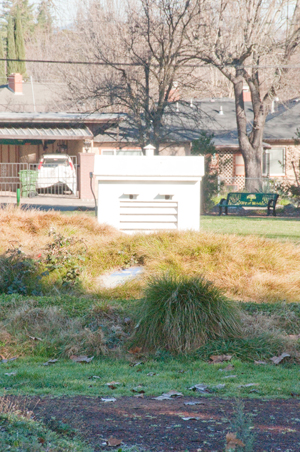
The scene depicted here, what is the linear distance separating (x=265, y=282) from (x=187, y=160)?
3516 millimetres

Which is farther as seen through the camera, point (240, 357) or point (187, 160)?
point (187, 160)

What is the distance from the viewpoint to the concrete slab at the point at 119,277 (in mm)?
7215

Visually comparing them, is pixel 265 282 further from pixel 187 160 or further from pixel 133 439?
pixel 133 439

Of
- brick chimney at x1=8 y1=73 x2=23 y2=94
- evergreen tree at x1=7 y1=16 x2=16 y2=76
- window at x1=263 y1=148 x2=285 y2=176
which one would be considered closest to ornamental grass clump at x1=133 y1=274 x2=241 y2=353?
window at x1=263 y1=148 x2=285 y2=176

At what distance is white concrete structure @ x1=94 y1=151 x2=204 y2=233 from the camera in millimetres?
9531

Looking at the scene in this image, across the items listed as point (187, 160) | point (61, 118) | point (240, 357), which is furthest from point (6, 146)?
point (240, 357)

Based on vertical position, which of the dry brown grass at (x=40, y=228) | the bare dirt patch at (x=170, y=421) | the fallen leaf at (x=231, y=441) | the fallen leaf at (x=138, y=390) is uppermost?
the dry brown grass at (x=40, y=228)

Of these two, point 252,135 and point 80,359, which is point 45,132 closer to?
point 252,135

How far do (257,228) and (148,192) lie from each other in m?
3.47

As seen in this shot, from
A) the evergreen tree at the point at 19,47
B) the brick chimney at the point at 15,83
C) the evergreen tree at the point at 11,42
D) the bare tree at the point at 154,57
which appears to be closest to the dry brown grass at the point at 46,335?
the bare tree at the point at 154,57

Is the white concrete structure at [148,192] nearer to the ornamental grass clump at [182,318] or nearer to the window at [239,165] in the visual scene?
the ornamental grass clump at [182,318]

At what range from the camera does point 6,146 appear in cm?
2692

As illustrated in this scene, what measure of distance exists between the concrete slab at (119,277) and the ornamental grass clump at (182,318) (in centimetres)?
192

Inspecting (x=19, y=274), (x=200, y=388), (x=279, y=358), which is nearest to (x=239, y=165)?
(x=19, y=274)
